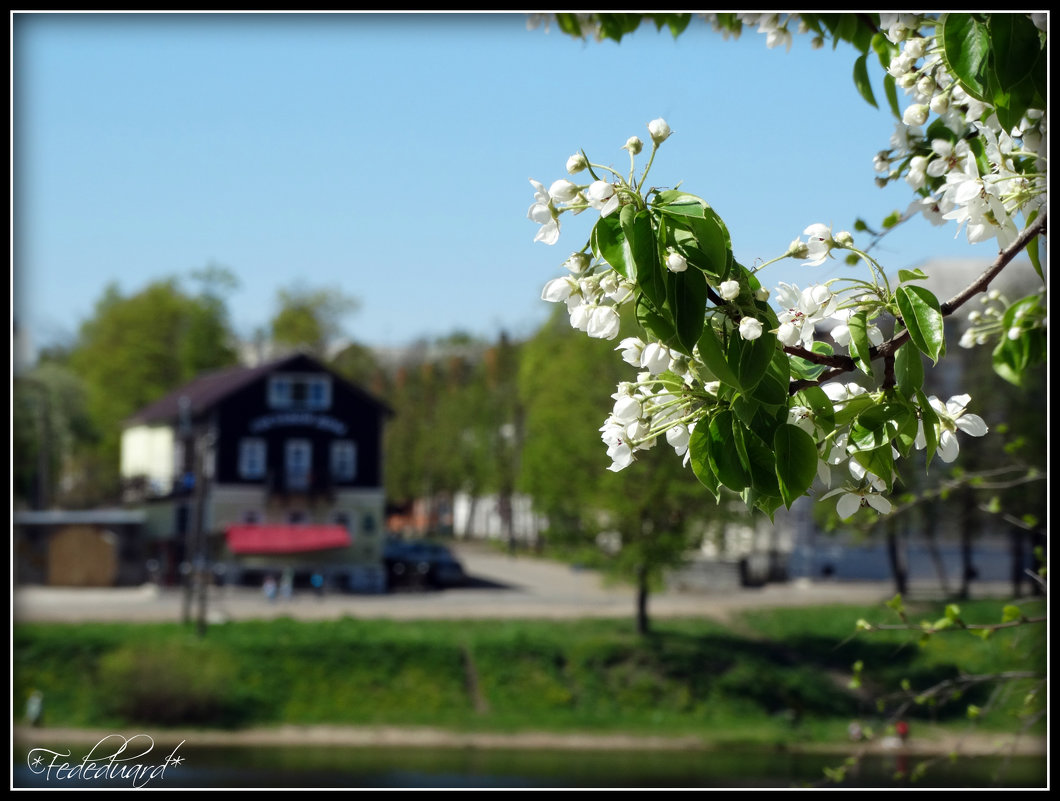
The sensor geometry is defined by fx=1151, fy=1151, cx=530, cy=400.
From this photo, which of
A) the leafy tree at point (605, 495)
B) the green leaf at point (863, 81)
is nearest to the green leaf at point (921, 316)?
the green leaf at point (863, 81)

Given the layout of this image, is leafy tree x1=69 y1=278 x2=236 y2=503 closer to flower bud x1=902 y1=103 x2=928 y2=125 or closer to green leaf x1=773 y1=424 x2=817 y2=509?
flower bud x1=902 y1=103 x2=928 y2=125

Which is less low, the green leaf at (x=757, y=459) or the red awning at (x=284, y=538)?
the green leaf at (x=757, y=459)

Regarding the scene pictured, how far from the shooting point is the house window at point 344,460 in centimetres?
3650

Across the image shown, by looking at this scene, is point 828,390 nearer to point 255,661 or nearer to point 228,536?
point 255,661

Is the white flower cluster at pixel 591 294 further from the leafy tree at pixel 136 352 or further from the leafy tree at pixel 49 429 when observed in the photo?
the leafy tree at pixel 136 352

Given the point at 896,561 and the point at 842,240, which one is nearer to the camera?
the point at 842,240

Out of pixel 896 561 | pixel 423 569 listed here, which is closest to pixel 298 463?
pixel 423 569

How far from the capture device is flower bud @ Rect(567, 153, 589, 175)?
6.16 feet

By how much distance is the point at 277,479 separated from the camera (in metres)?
35.6

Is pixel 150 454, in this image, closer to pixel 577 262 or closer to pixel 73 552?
pixel 73 552

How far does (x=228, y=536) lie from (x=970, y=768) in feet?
73.3

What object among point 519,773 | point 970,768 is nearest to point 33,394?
point 519,773

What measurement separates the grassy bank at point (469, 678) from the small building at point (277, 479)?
7.32 metres

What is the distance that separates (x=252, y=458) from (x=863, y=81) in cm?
3368
